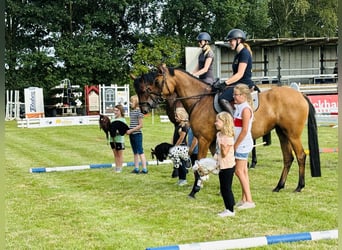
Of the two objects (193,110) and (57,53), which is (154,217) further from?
(57,53)

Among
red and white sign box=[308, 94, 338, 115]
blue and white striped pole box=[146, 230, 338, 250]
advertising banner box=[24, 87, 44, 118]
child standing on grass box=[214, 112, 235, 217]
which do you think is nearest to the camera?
blue and white striped pole box=[146, 230, 338, 250]

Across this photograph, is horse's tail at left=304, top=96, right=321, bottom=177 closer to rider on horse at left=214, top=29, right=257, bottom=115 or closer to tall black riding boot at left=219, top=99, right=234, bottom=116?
rider on horse at left=214, top=29, right=257, bottom=115

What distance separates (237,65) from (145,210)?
2.47 metres

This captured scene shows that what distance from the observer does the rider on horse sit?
678 cm

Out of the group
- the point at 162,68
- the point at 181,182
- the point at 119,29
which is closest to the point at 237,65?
the point at 162,68

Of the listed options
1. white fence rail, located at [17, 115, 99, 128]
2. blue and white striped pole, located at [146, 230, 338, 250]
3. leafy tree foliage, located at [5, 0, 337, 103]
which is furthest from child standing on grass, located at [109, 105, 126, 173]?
leafy tree foliage, located at [5, 0, 337, 103]

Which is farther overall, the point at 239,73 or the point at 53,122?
the point at 53,122

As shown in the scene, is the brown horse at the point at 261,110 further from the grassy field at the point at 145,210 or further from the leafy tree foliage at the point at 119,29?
the leafy tree foliage at the point at 119,29

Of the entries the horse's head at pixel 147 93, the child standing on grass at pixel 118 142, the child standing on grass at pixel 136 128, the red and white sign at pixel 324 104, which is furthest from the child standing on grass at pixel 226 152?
the red and white sign at pixel 324 104

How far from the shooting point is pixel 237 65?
6.95 m

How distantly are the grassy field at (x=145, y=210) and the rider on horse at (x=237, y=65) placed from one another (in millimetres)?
1435

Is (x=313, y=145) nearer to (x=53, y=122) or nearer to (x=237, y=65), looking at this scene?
(x=237, y=65)

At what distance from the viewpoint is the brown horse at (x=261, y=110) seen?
7.12 meters

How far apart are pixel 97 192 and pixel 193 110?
2.07m
